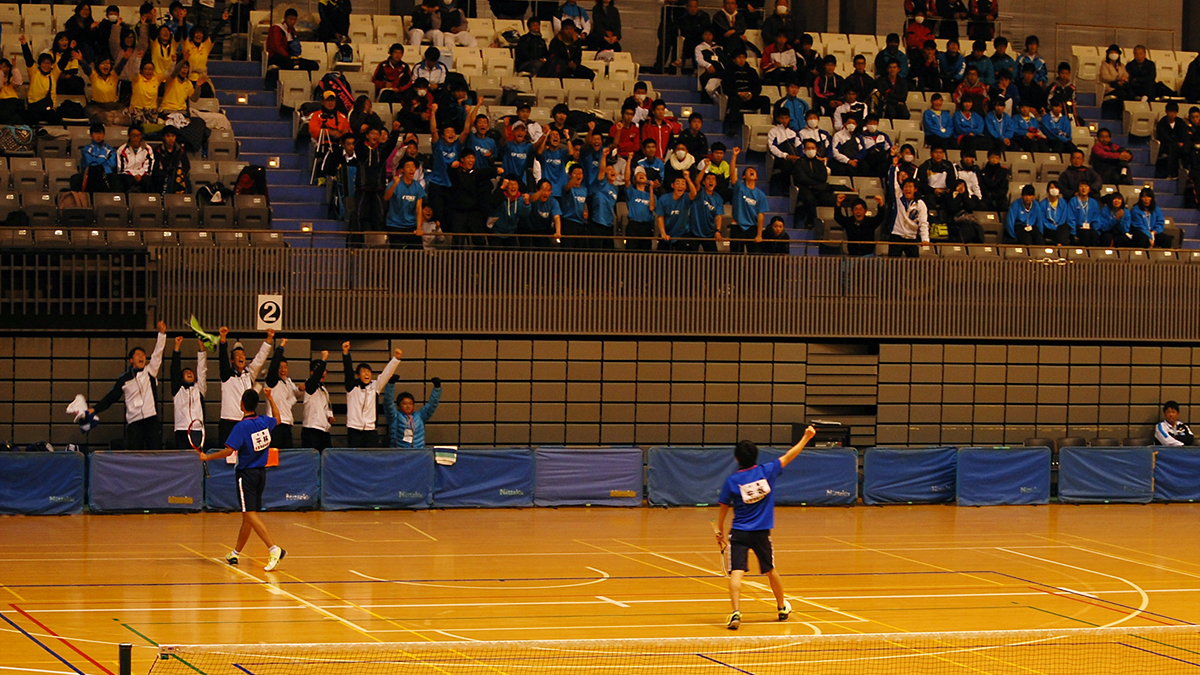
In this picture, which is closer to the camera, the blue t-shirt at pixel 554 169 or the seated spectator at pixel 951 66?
the blue t-shirt at pixel 554 169

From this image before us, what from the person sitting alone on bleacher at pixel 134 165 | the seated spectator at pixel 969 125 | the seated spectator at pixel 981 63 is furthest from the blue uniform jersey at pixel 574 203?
the seated spectator at pixel 981 63

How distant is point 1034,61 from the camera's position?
3144cm

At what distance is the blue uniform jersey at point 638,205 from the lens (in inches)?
947

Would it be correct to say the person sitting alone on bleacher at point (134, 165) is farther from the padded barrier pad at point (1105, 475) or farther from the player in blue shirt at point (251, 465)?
the padded barrier pad at point (1105, 475)

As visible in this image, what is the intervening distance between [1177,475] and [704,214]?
940 cm

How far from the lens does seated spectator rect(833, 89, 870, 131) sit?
2762 centimetres

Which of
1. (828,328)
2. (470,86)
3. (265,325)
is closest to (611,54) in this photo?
(470,86)

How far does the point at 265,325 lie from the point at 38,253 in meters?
3.50

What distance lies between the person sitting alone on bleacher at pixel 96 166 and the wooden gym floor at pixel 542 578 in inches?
225

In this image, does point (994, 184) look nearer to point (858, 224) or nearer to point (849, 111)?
point (849, 111)

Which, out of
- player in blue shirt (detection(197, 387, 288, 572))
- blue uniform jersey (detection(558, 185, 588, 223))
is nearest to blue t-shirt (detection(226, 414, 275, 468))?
player in blue shirt (detection(197, 387, 288, 572))

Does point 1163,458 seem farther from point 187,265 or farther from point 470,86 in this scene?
point 187,265

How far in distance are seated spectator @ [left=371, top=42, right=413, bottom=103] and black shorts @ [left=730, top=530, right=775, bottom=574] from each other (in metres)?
15.2

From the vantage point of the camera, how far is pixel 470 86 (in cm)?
2752
